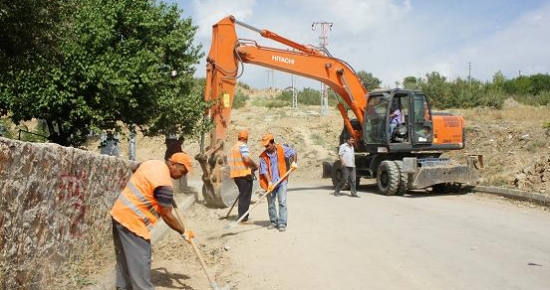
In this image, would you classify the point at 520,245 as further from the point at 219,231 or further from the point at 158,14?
the point at 158,14

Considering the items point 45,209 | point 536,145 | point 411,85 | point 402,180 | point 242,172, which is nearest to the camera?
point 45,209

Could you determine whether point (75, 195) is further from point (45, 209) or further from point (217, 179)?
point (217, 179)

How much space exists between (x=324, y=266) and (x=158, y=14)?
30.7 feet

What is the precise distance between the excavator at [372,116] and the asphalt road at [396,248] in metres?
2.52

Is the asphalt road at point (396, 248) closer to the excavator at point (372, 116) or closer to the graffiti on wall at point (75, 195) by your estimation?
the graffiti on wall at point (75, 195)

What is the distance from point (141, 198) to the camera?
548 centimetres

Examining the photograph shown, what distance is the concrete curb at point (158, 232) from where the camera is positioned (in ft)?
20.2

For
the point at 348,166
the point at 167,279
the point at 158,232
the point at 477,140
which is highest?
the point at 477,140

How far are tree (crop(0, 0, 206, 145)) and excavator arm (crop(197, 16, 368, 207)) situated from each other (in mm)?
905

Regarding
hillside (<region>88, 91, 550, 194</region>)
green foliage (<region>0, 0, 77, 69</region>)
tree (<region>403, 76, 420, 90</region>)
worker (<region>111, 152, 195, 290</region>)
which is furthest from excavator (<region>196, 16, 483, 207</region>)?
tree (<region>403, 76, 420, 90</region>)

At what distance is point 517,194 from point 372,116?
4638 millimetres

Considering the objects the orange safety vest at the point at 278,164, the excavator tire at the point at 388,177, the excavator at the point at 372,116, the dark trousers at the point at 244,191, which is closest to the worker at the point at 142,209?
the orange safety vest at the point at 278,164

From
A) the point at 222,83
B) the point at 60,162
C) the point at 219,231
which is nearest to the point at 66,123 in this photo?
the point at 222,83

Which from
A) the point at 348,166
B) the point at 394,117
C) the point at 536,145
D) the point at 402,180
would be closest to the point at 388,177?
the point at 402,180
